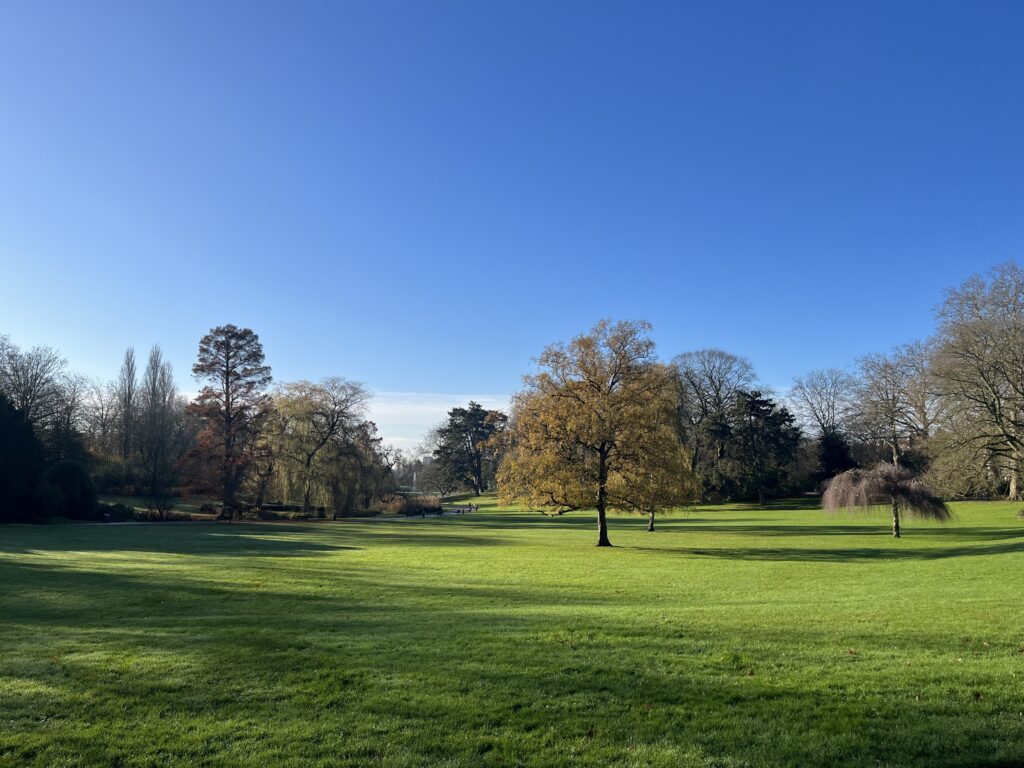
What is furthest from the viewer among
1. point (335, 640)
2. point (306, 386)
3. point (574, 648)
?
point (306, 386)

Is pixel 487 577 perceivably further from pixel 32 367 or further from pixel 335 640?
pixel 32 367

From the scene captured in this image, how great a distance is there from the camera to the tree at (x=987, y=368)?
34.2m

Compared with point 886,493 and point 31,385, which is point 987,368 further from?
point 31,385

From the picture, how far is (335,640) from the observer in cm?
876

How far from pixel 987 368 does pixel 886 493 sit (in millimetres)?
8829

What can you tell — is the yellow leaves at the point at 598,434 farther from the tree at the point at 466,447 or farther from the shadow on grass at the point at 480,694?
the tree at the point at 466,447

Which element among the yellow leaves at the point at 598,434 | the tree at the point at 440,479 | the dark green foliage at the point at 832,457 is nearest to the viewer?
the yellow leaves at the point at 598,434

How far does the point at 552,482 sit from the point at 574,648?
22.4 meters

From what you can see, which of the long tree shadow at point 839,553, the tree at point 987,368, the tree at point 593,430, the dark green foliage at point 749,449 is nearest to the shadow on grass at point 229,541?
the tree at point 593,430

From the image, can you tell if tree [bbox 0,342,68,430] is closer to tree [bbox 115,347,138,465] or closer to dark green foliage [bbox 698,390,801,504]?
tree [bbox 115,347,138,465]

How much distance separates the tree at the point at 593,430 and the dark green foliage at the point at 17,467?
106 ft

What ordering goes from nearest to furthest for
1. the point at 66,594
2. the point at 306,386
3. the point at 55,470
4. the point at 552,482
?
the point at 66,594 → the point at 552,482 → the point at 55,470 → the point at 306,386

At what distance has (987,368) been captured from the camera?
3462 centimetres

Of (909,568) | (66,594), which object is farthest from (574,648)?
(909,568)
